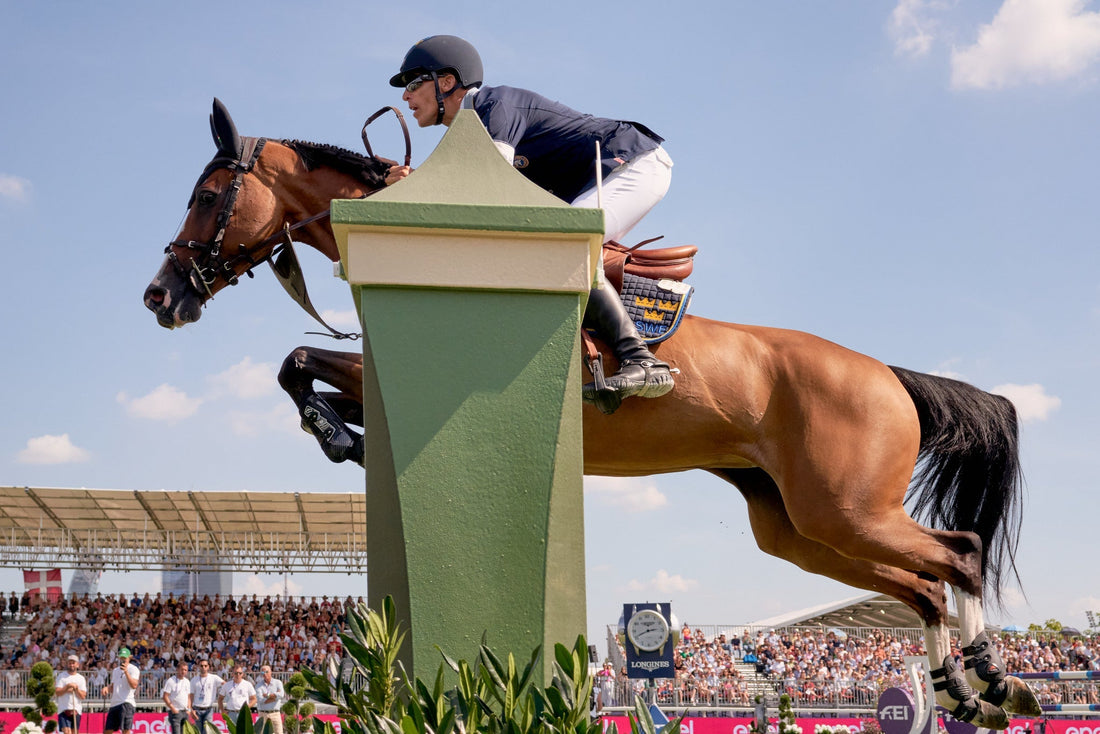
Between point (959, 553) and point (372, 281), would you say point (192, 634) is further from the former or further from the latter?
point (372, 281)

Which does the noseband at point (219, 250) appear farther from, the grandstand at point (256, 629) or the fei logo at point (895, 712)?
the grandstand at point (256, 629)

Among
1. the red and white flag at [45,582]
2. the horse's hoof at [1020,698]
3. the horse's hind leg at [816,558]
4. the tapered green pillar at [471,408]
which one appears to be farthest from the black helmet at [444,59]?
the red and white flag at [45,582]

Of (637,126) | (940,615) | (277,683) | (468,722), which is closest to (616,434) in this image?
(637,126)

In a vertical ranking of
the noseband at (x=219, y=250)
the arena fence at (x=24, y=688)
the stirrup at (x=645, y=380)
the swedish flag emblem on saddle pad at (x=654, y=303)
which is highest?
the noseband at (x=219, y=250)

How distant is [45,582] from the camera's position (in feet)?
82.5

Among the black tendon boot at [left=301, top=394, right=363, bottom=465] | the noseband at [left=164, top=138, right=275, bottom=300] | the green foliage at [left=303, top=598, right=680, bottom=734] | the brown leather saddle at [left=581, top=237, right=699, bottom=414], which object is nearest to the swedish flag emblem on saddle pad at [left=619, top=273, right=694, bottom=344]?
the brown leather saddle at [left=581, top=237, right=699, bottom=414]

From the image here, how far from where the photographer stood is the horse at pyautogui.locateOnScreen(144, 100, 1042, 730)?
4.30 m

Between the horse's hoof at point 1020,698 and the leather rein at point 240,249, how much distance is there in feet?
10.5

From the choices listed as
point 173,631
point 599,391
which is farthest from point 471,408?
point 173,631

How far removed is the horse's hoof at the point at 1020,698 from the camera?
14.4 feet

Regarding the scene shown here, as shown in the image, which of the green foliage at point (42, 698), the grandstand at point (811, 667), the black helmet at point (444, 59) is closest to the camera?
the black helmet at point (444, 59)

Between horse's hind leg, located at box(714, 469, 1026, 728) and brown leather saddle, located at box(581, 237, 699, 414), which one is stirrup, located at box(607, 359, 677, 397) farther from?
horse's hind leg, located at box(714, 469, 1026, 728)

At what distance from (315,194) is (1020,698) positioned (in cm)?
363

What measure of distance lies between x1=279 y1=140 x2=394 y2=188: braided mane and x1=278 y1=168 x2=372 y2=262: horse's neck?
3 cm
